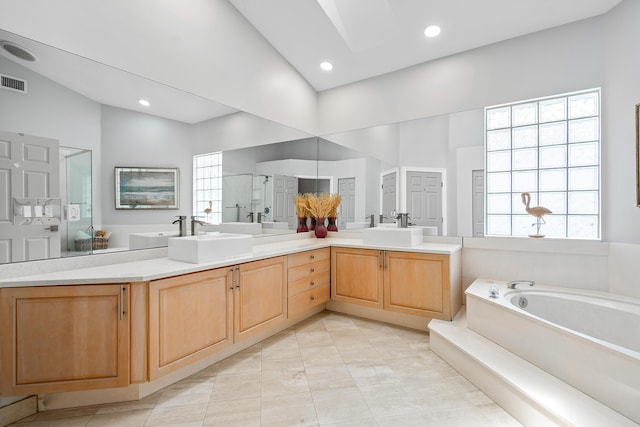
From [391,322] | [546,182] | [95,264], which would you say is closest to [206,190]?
[95,264]

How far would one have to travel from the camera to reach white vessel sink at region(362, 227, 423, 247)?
2.95 meters

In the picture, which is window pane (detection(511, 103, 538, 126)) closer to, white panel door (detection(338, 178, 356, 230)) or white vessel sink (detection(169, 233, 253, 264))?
white panel door (detection(338, 178, 356, 230))

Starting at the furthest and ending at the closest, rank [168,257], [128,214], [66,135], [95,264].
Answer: [168,257], [128,214], [95,264], [66,135]

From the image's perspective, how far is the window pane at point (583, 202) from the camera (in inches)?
101

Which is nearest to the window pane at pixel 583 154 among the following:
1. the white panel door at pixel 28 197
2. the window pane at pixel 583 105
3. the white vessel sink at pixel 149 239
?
the window pane at pixel 583 105

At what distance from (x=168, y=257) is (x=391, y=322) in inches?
89.9

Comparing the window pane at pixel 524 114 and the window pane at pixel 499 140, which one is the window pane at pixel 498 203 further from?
the window pane at pixel 524 114

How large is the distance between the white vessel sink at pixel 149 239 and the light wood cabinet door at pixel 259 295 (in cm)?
64

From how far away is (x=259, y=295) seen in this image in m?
2.50

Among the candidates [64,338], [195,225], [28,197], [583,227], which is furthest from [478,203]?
[28,197]

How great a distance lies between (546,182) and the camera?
2760 mm

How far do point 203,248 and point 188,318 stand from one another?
47 cm

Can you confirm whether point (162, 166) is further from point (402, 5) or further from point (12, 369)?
point (402, 5)

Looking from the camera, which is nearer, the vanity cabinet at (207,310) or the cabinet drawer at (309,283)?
the vanity cabinet at (207,310)
